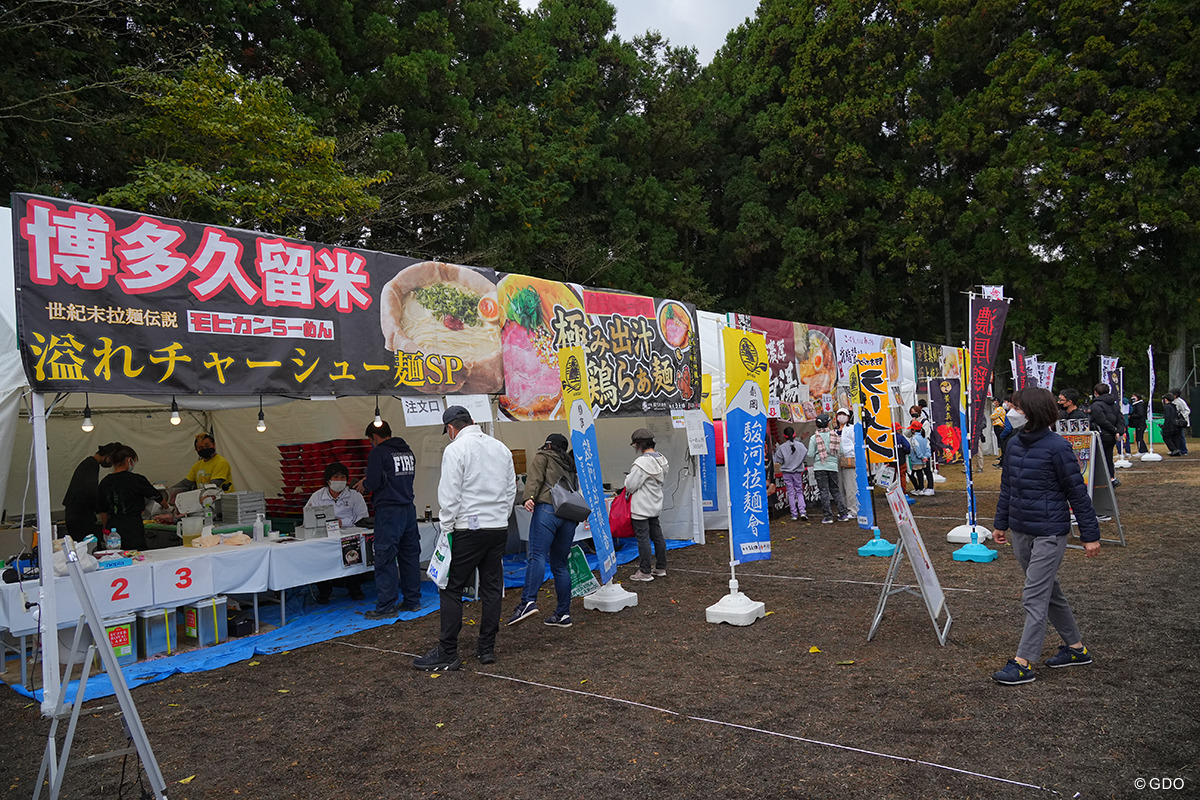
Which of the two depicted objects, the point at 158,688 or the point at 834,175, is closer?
the point at 158,688

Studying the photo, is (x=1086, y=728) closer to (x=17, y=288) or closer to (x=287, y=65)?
(x=17, y=288)

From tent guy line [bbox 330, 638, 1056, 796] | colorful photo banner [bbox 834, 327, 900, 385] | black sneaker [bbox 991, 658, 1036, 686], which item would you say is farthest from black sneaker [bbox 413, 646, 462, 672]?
colorful photo banner [bbox 834, 327, 900, 385]

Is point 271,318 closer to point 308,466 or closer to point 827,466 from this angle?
point 308,466

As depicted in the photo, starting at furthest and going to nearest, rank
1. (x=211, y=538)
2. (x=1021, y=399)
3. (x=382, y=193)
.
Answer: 1. (x=382, y=193)
2. (x=211, y=538)
3. (x=1021, y=399)

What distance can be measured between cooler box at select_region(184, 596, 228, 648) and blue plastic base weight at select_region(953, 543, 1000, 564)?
7.16 meters

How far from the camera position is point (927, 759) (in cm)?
341

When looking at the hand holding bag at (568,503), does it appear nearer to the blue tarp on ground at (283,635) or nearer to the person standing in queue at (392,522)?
the person standing in queue at (392,522)

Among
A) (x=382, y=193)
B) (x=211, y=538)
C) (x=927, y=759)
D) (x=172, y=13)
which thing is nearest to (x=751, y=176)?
(x=382, y=193)

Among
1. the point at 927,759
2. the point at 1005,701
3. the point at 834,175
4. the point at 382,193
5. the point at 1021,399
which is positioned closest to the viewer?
the point at 927,759

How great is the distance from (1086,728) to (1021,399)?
5.75 feet

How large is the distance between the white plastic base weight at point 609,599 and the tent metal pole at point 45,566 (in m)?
3.88

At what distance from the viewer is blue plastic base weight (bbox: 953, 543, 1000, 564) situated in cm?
779

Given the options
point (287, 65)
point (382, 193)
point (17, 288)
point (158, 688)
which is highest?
point (287, 65)

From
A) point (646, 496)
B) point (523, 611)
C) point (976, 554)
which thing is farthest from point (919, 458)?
point (523, 611)
